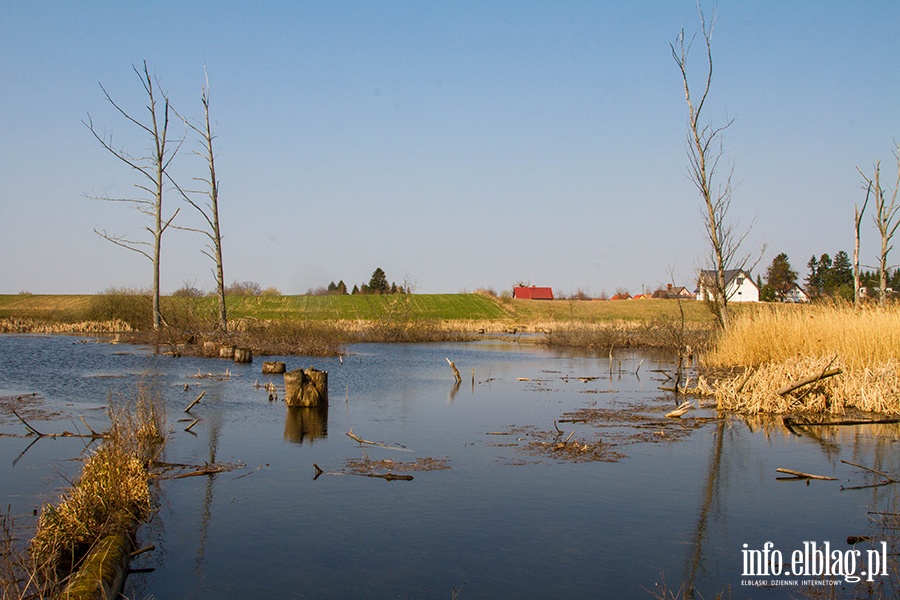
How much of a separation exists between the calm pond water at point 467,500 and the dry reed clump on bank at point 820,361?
4.10 feet

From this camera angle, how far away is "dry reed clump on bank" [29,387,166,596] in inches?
250

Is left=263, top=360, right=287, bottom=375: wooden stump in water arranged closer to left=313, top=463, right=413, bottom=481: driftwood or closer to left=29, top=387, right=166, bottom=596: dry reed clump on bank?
left=313, top=463, right=413, bottom=481: driftwood

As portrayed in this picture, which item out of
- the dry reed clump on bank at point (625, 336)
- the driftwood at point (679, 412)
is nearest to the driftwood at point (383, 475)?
the driftwood at point (679, 412)

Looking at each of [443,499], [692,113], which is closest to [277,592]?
[443,499]

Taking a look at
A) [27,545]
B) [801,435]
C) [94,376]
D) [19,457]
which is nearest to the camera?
[27,545]

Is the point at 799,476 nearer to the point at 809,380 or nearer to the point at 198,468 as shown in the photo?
the point at 809,380

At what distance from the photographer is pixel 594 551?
699cm

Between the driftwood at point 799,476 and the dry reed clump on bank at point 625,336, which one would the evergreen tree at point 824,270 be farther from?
the driftwood at point 799,476

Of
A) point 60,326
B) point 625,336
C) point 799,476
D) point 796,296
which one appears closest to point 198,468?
point 799,476

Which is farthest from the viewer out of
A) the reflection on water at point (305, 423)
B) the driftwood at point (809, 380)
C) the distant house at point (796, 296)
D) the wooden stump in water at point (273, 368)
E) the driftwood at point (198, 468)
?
the distant house at point (796, 296)

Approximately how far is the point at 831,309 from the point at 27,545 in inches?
730

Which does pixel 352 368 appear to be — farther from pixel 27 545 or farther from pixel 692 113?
pixel 27 545

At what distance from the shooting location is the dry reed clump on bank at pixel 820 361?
1488cm

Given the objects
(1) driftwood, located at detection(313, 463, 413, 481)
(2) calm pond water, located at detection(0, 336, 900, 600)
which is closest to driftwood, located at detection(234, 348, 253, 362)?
(2) calm pond water, located at detection(0, 336, 900, 600)
